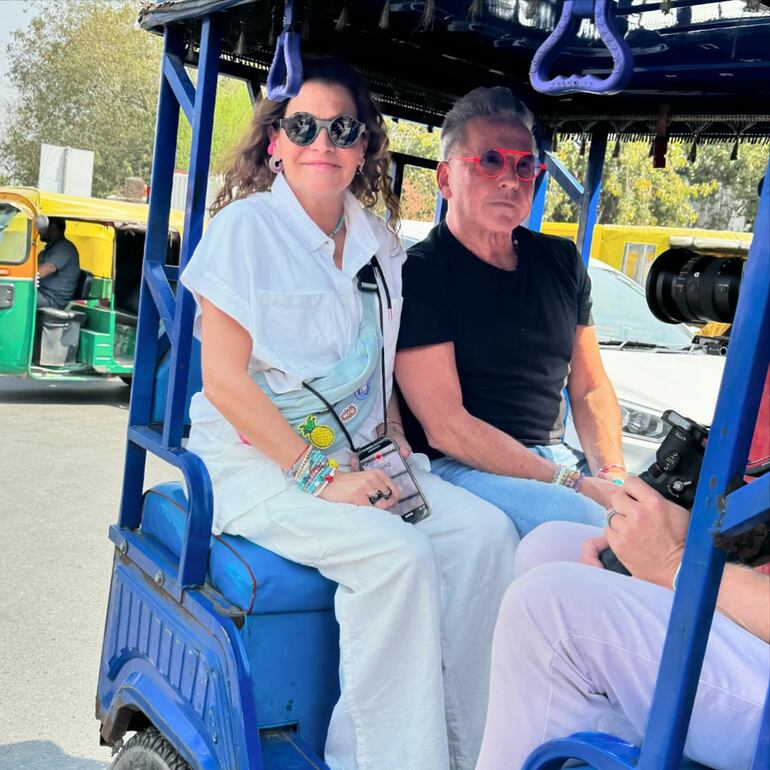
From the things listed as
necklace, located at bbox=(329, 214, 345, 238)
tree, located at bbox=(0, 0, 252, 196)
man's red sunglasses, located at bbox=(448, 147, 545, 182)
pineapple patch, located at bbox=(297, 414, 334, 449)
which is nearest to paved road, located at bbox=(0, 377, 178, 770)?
pineapple patch, located at bbox=(297, 414, 334, 449)

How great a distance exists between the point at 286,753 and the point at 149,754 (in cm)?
45

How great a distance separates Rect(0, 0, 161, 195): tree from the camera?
38.3 metres

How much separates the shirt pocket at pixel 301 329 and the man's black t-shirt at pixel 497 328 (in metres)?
0.36

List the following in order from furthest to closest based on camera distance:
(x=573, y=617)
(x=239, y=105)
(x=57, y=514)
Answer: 1. (x=239, y=105)
2. (x=57, y=514)
3. (x=573, y=617)

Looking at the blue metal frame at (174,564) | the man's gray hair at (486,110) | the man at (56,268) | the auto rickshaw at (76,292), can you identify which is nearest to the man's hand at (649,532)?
the blue metal frame at (174,564)

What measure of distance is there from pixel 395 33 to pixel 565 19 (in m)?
1.50

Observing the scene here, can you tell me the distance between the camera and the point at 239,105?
30125 millimetres

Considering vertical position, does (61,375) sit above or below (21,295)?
below

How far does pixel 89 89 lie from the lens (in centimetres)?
3859

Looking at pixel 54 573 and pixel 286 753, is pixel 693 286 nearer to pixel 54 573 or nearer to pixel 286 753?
pixel 286 753

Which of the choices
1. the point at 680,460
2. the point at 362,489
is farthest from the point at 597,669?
the point at 362,489

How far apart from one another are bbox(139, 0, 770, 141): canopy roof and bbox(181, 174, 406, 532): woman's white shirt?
461 millimetres

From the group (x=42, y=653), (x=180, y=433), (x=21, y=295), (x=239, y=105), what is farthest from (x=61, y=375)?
(x=239, y=105)

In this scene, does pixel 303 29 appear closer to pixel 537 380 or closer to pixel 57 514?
pixel 537 380
